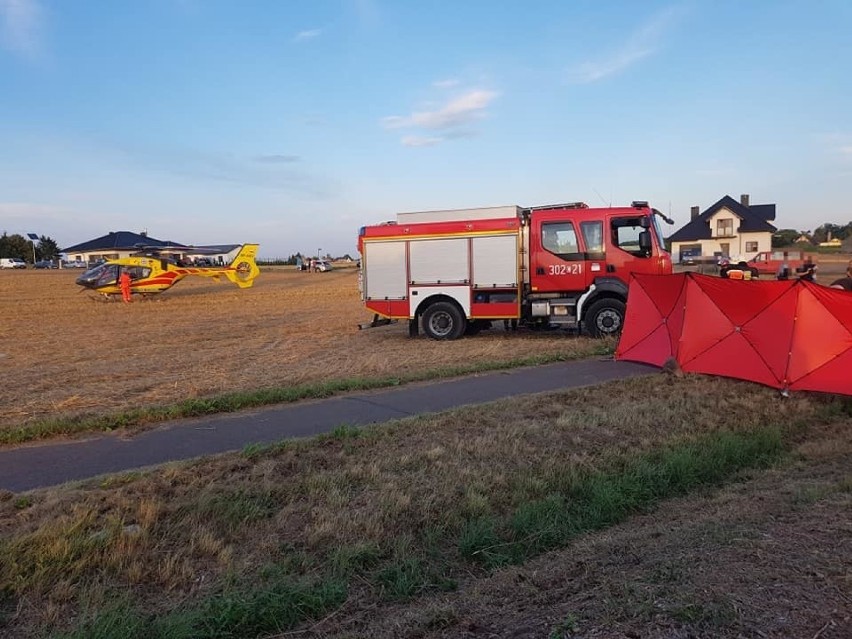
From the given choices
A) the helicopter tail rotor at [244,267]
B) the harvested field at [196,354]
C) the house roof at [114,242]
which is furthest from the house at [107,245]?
the harvested field at [196,354]

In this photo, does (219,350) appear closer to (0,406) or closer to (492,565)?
(0,406)

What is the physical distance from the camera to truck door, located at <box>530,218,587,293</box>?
15.4m

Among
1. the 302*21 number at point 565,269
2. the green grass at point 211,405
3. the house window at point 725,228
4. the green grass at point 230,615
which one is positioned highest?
the house window at point 725,228

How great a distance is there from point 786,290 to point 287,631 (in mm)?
9047

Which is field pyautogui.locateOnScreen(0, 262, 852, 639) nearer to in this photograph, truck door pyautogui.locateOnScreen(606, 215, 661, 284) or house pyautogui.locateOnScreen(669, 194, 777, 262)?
truck door pyautogui.locateOnScreen(606, 215, 661, 284)

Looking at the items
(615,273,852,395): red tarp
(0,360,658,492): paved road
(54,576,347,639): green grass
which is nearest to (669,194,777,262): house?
(615,273,852,395): red tarp

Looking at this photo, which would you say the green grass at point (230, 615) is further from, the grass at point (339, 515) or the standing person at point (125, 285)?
the standing person at point (125, 285)

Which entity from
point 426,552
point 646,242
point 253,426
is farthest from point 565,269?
point 426,552

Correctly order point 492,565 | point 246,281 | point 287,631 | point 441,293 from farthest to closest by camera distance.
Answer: point 246,281 → point 441,293 → point 492,565 → point 287,631

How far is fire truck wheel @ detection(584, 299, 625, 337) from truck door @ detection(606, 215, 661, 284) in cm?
61

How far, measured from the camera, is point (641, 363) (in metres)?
12.0

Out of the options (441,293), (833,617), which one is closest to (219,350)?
(441,293)

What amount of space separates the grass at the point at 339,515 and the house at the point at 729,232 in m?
68.6

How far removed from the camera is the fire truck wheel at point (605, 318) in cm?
1511
